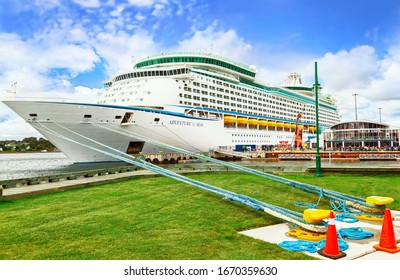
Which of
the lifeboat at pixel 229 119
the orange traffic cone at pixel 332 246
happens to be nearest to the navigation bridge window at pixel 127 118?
the lifeboat at pixel 229 119

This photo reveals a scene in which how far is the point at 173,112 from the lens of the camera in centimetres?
2895

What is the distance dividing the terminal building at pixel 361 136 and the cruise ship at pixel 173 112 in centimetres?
644

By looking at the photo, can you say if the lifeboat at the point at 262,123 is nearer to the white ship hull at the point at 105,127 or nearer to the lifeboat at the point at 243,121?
the lifeboat at the point at 243,121

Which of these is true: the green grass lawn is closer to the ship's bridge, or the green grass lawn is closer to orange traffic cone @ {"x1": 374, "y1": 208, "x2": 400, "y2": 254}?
orange traffic cone @ {"x1": 374, "y1": 208, "x2": 400, "y2": 254}

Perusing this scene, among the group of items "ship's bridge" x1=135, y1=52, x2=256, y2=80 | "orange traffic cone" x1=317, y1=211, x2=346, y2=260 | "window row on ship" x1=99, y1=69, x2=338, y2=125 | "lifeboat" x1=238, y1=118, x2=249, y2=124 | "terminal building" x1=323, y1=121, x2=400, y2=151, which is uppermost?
"ship's bridge" x1=135, y1=52, x2=256, y2=80

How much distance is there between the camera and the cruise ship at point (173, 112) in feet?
74.8

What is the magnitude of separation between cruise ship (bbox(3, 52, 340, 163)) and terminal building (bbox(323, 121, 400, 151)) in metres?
6.44

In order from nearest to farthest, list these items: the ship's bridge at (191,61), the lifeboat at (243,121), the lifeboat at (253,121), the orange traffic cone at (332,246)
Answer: the orange traffic cone at (332,246) → the ship's bridge at (191,61) → the lifeboat at (243,121) → the lifeboat at (253,121)

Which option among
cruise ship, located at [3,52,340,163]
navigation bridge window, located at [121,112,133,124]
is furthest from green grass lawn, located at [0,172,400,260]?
navigation bridge window, located at [121,112,133,124]

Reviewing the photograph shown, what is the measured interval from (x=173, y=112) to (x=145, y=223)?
23.6 meters

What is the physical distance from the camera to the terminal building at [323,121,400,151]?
164 ft

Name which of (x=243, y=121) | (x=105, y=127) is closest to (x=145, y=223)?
(x=105, y=127)

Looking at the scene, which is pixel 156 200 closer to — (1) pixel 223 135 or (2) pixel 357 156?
(1) pixel 223 135
